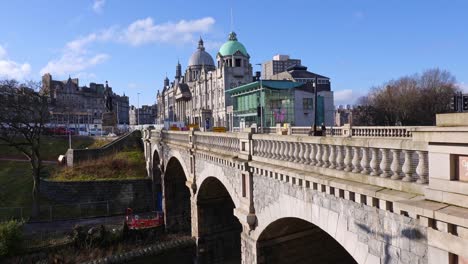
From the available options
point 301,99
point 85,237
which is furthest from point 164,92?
point 85,237

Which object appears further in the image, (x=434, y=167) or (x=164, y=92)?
(x=164, y=92)

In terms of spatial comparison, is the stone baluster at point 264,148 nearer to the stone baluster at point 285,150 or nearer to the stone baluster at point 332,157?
the stone baluster at point 285,150

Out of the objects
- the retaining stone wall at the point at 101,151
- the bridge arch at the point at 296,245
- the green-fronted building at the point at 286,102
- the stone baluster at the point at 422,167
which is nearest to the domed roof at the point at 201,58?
the green-fronted building at the point at 286,102

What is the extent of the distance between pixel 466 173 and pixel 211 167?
12.8m

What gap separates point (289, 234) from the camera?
493 inches

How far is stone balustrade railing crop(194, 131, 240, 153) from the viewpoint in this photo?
1386cm

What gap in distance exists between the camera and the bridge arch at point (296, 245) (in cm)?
1212

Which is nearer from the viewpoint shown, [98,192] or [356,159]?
[356,159]

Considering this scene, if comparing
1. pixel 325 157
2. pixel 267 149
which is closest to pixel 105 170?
pixel 267 149

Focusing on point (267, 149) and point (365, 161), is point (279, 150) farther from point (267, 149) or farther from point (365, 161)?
point (365, 161)

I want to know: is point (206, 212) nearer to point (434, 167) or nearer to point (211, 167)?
point (211, 167)

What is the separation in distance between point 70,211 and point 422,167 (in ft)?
102

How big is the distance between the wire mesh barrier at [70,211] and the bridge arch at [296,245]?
74.7 feet

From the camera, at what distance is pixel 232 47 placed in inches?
3337
